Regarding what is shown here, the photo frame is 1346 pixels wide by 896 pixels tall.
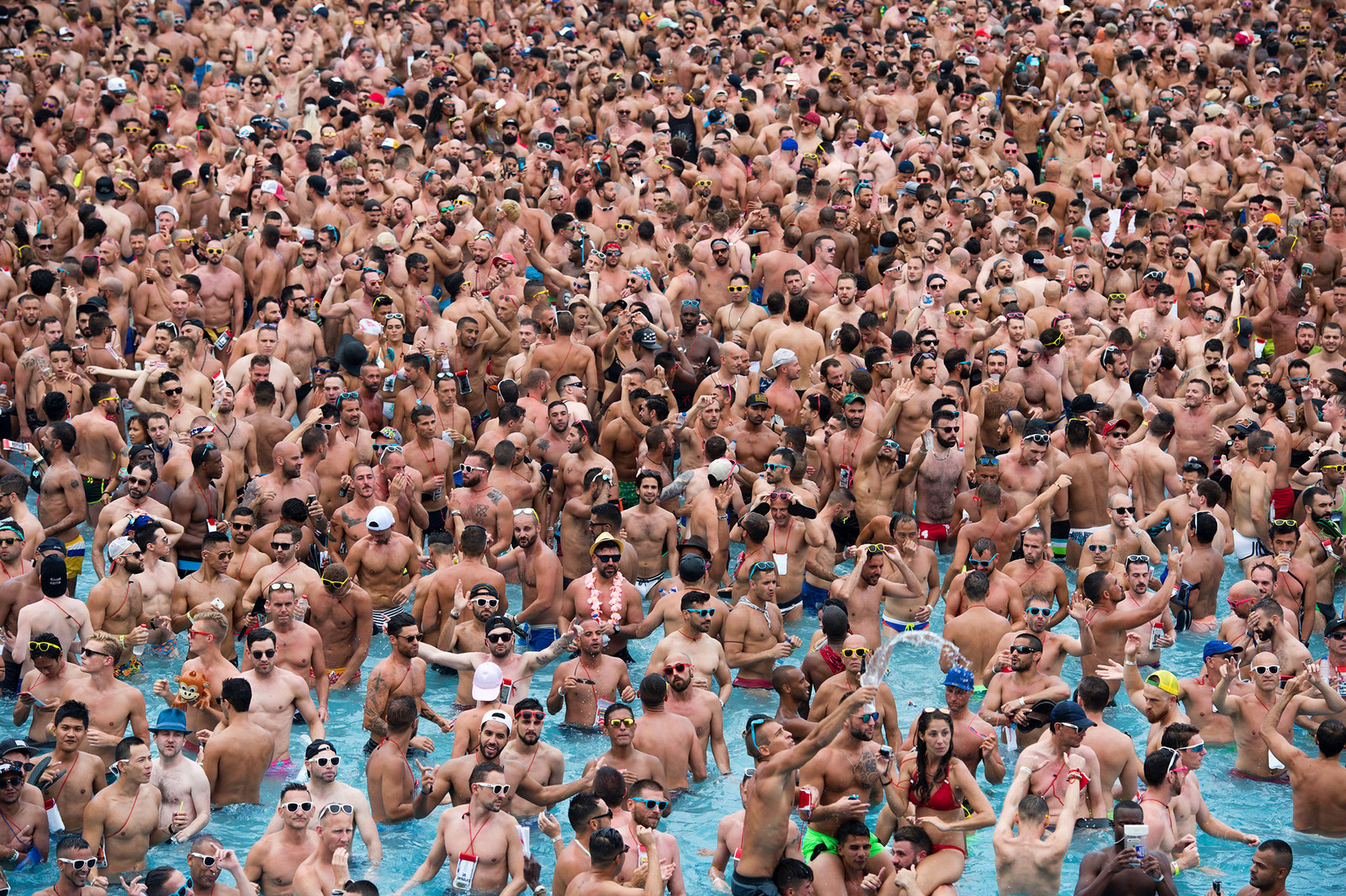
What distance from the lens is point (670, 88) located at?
2059 cm

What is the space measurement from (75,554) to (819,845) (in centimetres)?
762

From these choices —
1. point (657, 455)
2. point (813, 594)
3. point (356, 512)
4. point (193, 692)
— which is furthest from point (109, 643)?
point (813, 594)

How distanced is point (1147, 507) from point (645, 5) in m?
13.0

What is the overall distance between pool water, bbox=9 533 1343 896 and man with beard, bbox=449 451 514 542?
1287 mm

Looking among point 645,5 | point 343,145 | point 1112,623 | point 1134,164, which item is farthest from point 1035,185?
point 1112,623

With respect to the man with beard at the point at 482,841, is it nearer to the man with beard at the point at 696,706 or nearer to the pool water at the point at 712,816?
the pool water at the point at 712,816

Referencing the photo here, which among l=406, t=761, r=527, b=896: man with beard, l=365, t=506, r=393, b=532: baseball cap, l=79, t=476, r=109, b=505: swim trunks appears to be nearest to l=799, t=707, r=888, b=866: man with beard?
l=406, t=761, r=527, b=896: man with beard

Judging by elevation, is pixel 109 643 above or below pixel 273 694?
above

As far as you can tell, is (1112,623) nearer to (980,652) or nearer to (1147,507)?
(980,652)

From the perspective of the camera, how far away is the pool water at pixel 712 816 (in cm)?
1053

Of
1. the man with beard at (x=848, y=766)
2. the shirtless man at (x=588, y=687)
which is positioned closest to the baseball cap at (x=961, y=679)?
the man with beard at (x=848, y=766)

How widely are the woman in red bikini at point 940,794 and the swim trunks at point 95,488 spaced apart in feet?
26.0

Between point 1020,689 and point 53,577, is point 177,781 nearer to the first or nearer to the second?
point 53,577

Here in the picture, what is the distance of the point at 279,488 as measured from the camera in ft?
43.2
